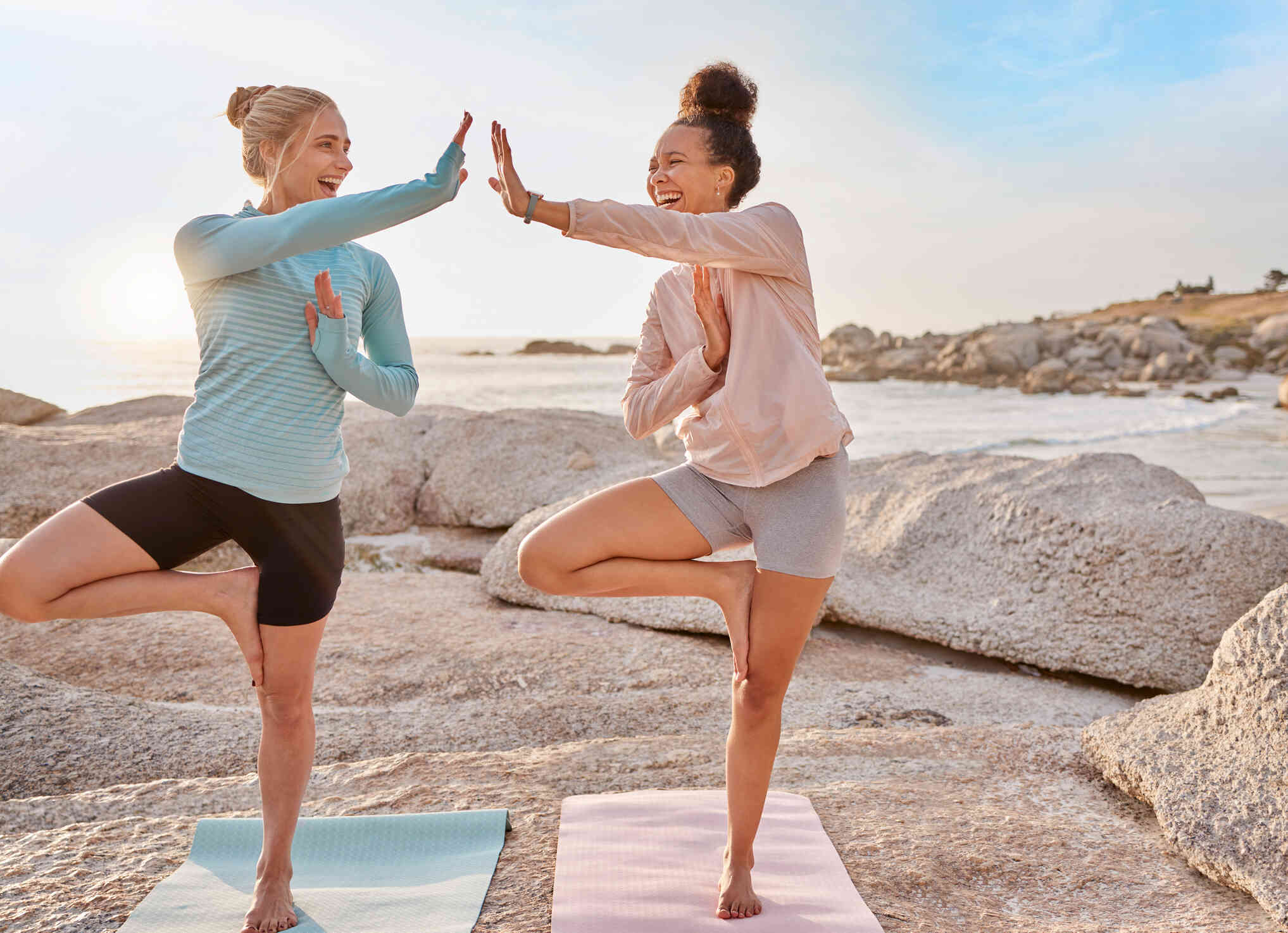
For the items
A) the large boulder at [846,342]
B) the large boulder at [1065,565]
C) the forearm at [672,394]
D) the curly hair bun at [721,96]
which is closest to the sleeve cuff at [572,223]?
the forearm at [672,394]

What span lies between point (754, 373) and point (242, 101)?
4.92ft

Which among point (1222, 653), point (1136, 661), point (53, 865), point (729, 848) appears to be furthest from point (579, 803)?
point (1136, 661)

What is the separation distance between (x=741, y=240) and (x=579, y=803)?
1.92 metres

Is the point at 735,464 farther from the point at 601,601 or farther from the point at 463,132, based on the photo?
the point at 601,601

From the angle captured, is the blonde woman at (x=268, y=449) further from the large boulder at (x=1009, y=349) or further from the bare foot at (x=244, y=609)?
the large boulder at (x=1009, y=349)

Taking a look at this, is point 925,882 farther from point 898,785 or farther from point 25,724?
point 25,724

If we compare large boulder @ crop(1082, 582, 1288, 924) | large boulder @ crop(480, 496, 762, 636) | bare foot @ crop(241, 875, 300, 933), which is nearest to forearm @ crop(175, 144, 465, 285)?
bare foot @ crop(241, 875, 300, 933)

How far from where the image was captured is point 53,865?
273 cm

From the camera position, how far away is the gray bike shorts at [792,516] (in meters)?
2.41

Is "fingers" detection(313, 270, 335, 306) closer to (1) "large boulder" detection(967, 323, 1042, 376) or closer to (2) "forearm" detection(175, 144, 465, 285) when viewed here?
(2) "forearm" detection(175, 144, 465, 285)

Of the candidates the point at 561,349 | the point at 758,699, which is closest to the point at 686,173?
the point at 758,699

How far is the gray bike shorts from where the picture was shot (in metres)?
2.41

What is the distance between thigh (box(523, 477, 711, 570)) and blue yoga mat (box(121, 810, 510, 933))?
38.7 inches

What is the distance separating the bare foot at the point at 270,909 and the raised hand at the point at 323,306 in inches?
55.4
